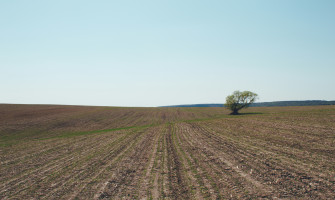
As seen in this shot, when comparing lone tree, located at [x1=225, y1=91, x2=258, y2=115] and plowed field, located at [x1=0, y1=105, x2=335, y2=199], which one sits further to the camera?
lone tree, located at [x1=225, y1=91, x2=258, y2=115]

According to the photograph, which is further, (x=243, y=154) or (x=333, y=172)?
(x=243, y=154)

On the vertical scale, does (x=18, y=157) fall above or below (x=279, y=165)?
below

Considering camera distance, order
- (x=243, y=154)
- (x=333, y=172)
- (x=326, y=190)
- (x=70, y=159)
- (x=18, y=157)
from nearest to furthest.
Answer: (x=326, y=190)
(x=333, y=172)
(x=243, y=154)
(x=70, y=159)
(x=18, y=157)

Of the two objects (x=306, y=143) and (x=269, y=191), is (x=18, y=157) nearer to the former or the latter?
(x=269, y=191)

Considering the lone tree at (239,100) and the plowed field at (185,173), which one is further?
the lone tree at (239,100)

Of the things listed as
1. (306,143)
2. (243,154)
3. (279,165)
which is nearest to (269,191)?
(279,165)

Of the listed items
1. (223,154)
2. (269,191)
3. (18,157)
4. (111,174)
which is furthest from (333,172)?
(18,157)

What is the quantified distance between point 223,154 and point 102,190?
913 cm

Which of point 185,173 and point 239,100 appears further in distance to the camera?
point 239,100

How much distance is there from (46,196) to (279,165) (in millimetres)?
12649

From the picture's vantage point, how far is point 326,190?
25.6ft

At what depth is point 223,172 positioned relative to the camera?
10578 millimetres

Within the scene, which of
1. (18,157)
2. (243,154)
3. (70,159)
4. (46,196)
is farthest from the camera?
(18,157)

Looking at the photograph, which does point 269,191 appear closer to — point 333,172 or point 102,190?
point 333,172
